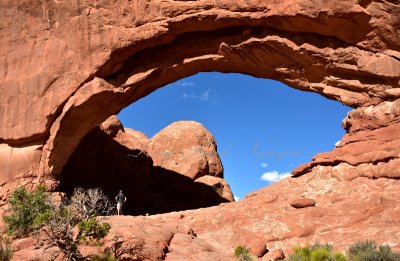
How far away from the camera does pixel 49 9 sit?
22.6 m

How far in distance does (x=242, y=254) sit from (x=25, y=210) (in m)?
8.73

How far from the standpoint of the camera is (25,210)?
17.0 m

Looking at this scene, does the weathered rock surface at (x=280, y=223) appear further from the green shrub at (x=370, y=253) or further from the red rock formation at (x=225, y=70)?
the green shrub at (x=370, y=253)

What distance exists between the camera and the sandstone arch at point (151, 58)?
64.3 ft

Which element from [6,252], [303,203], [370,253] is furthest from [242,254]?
[6,252]

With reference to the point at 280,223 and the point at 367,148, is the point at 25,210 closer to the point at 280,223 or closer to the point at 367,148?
the point at 280,223

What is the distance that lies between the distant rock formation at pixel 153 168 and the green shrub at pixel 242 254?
55.0 feet

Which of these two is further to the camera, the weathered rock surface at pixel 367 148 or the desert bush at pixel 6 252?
the weathered rock surface at pixel 367 148

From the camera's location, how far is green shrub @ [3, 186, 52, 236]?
16.2 metres

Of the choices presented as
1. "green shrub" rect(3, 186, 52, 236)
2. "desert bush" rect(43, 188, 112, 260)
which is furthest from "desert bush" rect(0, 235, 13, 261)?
"desert bush" rect(43, 188, 112, 260)

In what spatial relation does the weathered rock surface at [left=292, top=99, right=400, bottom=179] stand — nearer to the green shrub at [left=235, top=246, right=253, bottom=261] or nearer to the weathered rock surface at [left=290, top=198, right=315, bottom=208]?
the weathered rock surface at [left=290, top=198, right=315, bottom=208]

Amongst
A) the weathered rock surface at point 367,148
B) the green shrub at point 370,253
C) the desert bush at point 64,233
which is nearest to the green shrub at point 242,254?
the green shrub at point 370,253

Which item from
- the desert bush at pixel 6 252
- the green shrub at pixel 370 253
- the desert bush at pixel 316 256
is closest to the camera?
the green shrub at pixel 370 253

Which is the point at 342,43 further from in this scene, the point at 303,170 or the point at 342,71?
the point at 303,170
